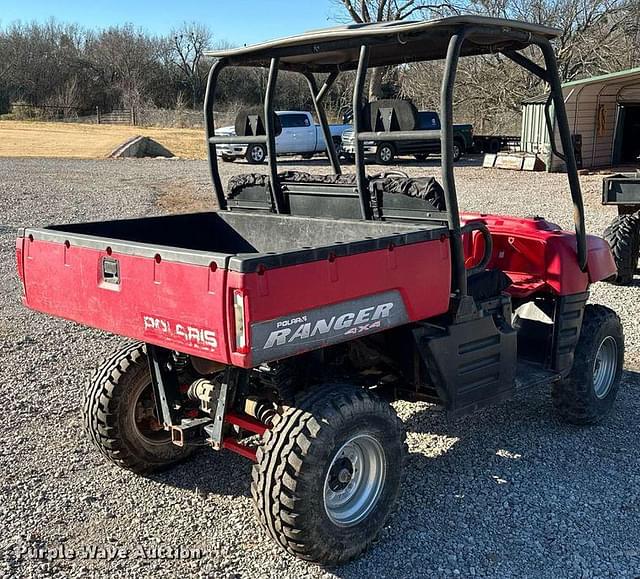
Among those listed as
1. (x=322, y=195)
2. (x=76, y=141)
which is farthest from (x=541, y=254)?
(x=76, y=141)

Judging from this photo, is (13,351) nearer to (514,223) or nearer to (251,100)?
(514,223)

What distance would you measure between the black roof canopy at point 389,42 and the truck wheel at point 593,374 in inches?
68.3

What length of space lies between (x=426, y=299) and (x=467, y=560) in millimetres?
1159

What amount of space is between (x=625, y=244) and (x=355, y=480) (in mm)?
6237

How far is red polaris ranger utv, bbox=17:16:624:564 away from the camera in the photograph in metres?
3.06

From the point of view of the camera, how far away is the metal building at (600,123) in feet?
77.3

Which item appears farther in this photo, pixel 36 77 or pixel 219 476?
pixel 36 77

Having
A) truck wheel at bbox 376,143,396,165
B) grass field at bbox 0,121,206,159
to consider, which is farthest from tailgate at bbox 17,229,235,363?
grass field at bbox 0,121,206,159

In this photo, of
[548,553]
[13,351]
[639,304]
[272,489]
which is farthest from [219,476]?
[639,304]

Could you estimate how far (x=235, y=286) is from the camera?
2.82 m

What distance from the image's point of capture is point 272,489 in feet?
10.3

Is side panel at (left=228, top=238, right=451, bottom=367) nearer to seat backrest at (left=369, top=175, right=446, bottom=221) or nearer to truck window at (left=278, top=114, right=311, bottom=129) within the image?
seat backrest at (left=369, top=175, right=446, bottom=221)

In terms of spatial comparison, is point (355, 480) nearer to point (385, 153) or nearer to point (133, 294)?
point (133, 294)

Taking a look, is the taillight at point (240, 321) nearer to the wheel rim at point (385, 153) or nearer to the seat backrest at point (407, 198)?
the seat backrest at point (407, 198)
